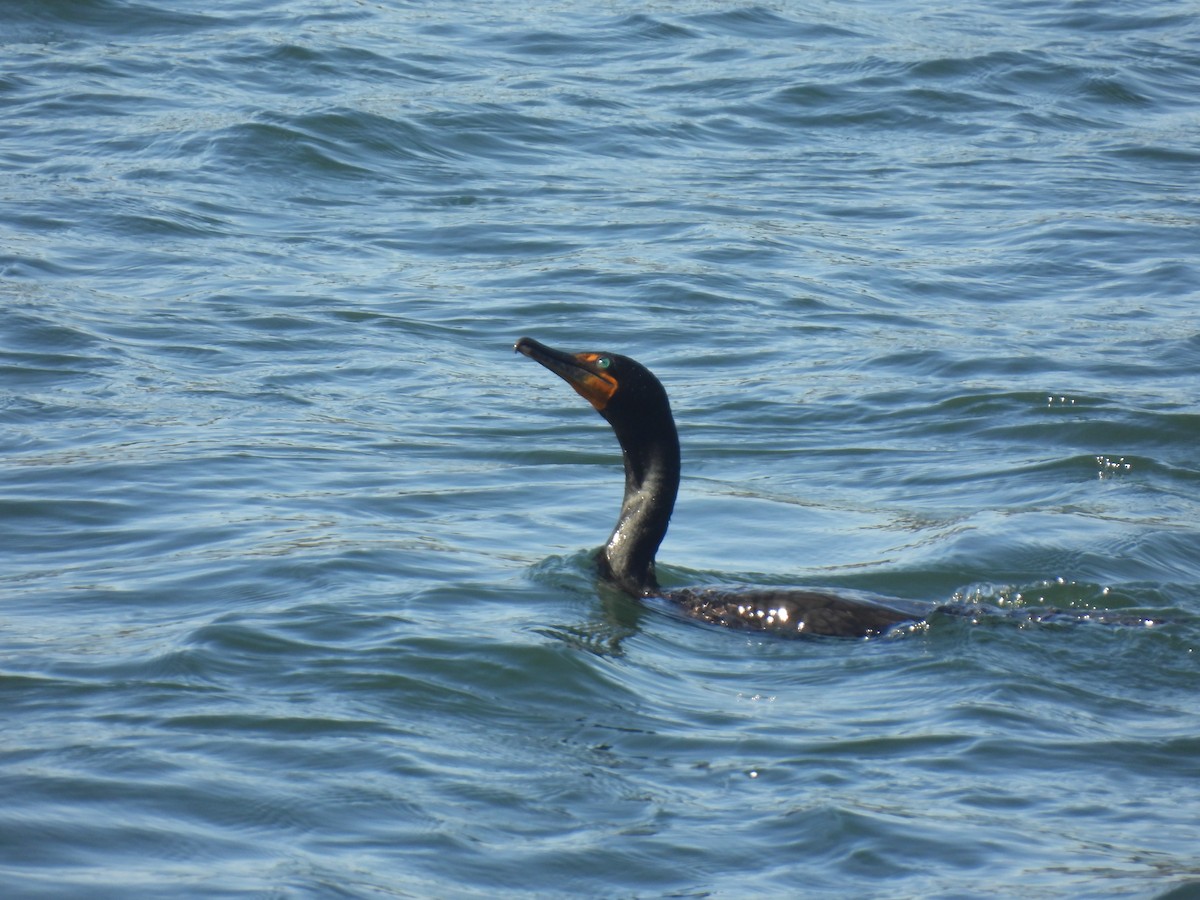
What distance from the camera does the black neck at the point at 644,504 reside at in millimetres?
7758

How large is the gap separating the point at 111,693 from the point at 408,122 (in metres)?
11.8

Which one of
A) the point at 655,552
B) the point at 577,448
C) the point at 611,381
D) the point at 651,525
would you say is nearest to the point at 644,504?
the point at 651,525

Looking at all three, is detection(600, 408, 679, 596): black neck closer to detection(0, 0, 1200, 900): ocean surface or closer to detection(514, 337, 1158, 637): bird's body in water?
detection(514, 337, 1158, 637): bird's body in water

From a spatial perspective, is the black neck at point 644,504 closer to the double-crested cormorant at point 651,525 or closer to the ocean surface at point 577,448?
the double-crested cormorant at point 651,525

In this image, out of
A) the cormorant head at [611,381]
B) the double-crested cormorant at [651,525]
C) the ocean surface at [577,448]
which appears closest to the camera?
the ocean surface at [577,448]

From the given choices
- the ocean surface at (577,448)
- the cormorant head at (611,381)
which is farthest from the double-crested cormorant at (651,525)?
the ocean surface at (577,448)

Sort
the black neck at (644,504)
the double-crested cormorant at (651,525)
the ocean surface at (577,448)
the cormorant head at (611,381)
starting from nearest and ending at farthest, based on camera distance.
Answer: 1. the ocean surface at (577,448)
2. the double-crested cormorant at (651,525)
3. the cormorant head at (611,381)
4. the black neck at (644,504)

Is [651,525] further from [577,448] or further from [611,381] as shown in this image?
[577,448]

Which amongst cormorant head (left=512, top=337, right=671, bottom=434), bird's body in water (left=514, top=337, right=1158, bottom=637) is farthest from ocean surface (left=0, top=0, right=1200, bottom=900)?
cormorant head (left=512, top=337, right=671, bottom=434)

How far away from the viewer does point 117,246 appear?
13.5m

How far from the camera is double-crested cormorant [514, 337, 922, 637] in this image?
7.06 metres

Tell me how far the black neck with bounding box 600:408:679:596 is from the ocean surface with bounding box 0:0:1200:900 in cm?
21

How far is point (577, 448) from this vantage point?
10219 millimetres

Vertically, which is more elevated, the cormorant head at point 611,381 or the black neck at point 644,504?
the cormorant head at point 611,381
